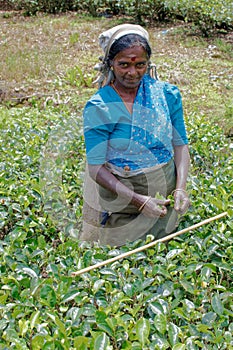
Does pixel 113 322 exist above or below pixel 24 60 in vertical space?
below

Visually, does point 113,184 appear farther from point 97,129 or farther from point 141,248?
point 141,248

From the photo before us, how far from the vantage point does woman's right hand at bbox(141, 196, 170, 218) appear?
2.62 m

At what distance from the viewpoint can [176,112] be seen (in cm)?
290

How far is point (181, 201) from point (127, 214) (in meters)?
0.30

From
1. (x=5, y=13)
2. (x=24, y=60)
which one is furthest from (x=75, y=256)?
(x=5, y=13)

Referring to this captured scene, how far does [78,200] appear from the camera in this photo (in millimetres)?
3322

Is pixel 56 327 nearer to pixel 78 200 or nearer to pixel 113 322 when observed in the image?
pixel 113 322

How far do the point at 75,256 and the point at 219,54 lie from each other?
6080 millimetres

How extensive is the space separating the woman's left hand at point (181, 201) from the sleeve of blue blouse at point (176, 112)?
284 millimetres

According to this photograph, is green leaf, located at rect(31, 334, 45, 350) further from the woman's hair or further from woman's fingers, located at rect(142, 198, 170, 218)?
the woman's hair

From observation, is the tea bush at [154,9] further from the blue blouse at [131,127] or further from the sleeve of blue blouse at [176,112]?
the blue blouse at [131,127]

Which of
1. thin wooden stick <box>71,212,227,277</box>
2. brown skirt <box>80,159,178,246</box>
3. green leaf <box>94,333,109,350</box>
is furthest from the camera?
brown skirt <box>80,159,178,246</box>

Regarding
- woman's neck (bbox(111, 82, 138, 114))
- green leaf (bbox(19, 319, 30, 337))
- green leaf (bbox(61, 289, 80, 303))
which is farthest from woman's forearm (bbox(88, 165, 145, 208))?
green leaf (bbox(19, 319, 30, 337))

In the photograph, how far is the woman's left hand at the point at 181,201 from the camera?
2.73m
